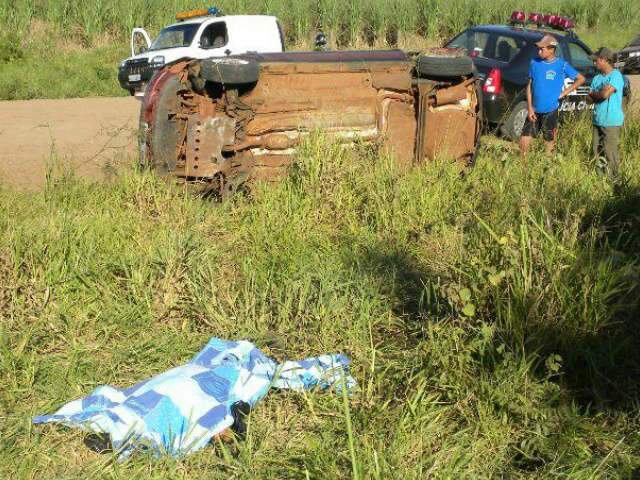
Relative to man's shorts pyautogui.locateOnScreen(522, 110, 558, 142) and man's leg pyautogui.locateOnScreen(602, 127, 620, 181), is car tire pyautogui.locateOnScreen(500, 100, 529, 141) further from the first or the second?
man's leg pyautogui.locateOnScreen(602, 127, 620, 181)

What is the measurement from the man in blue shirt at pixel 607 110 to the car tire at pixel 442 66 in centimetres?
188

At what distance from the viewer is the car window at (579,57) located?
11.7m

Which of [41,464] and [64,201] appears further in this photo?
[64,201]

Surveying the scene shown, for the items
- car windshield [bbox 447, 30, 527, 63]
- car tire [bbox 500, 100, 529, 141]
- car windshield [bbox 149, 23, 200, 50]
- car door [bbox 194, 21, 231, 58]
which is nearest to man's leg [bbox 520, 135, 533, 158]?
car tire [bbox 500, 100, 529, 141]

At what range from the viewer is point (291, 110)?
22.5 ft

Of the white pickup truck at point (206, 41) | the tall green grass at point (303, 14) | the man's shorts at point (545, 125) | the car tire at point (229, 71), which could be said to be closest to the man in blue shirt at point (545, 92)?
the man's shorts at point (545, 125)

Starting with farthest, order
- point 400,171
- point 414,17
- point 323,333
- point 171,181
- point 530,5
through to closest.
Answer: point 530,5 < point 414,17 < point 400,171 < point 171,181 < point 323,333

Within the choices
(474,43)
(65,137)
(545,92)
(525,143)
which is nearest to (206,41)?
(65,137)

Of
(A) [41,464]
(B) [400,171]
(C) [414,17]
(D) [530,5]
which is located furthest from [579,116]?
(D) [530,5]

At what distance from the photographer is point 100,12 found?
23.8 m

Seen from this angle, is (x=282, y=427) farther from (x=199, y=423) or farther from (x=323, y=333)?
(x=323, y=333)

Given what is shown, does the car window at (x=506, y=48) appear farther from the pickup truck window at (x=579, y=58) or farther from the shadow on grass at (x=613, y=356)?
the shadow on grass at (x=613, y=356)

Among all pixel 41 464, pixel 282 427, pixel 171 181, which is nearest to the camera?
pixel 41 464

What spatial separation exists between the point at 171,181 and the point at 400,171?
201 cm
